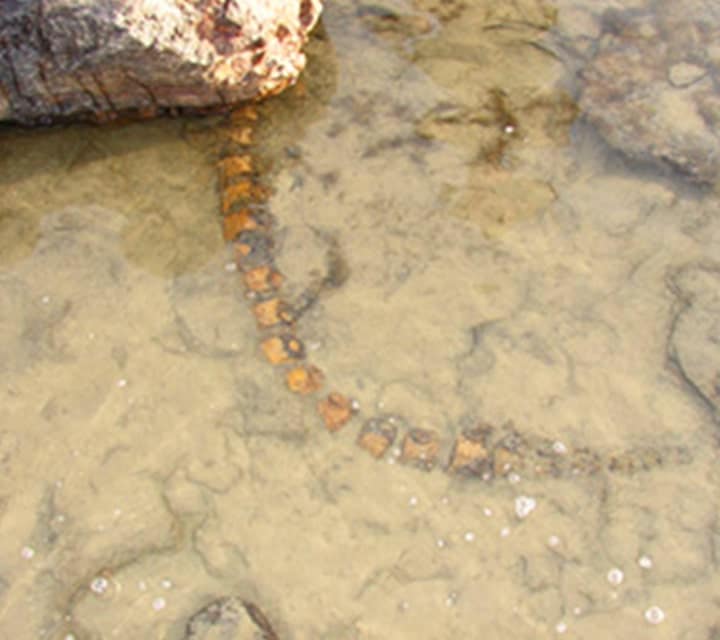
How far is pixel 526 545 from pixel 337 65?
309 centimetres

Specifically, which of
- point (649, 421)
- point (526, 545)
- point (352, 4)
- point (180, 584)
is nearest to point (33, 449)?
point (180, 584)

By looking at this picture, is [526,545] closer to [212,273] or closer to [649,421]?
[649,421]

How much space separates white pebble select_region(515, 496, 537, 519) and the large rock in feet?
8.51

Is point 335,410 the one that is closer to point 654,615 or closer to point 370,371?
point 370,371

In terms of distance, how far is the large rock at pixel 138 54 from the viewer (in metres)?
3.54

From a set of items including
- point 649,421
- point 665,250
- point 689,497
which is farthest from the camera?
point 665,250

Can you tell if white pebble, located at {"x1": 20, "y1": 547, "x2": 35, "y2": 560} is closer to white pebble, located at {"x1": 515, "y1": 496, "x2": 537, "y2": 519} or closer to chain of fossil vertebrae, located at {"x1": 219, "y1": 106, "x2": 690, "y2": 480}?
chain of fossil vertebrae, located at {"x1": 219, "y1": 106, "x2": 690, "y2": 480}

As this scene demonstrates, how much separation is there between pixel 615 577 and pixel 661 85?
119 inches

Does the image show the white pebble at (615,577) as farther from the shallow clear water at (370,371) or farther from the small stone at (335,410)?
the small stone at (335,410)

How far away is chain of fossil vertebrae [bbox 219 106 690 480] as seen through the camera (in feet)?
10.2

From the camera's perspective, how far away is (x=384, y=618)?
2766 mm

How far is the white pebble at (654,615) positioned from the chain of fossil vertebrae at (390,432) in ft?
1.79

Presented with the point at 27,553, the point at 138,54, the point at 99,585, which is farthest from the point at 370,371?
the point at 138,54

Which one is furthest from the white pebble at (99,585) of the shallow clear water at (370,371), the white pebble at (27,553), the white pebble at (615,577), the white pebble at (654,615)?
the white pebble at (654,615)
